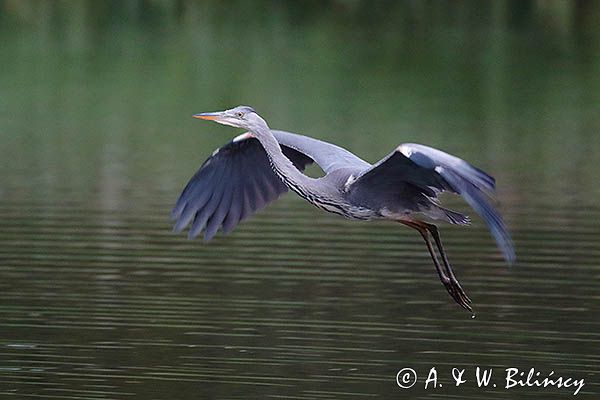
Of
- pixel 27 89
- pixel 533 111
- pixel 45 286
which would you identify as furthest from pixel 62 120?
pixel 45 286

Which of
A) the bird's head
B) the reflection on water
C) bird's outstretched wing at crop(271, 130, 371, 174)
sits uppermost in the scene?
the bird's head

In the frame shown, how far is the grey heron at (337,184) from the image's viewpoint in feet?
29.1

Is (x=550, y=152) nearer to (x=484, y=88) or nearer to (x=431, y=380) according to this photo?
(x=484, y=88)

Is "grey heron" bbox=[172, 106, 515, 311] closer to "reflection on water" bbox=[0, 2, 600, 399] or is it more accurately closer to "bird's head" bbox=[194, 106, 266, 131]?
"bird's head" bbox=[194, 106, 266, 131]

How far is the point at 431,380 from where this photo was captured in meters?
9.73

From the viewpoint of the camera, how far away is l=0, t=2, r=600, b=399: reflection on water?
33.5 ft

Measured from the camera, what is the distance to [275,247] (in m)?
14.9

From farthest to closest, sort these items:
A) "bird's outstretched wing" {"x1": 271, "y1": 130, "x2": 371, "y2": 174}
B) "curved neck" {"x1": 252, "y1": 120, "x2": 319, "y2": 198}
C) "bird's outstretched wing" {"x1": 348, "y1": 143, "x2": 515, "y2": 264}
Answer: "bird's outstretched wing" {"x1": 271, "y1": 130, "x2": 371, "y2": 174}
"curved neck" {"x1": 252, "y1": 120, "x2": 319, "y2": 198}
"bird's outstretched wing" {"x1": 348, "y1": 143, "x2": 515, "y2": 264}

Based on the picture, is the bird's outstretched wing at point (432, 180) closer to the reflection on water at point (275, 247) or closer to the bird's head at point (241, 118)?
the bird's head at point (241, 118)

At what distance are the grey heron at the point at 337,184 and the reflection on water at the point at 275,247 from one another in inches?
32.1

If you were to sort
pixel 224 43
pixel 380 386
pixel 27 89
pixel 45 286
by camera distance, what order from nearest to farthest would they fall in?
1. pixel 380 386
2. pixel 45 286
3. pixel 27 89
4. pixel 224 43

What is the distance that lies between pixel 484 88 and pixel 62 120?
903cm

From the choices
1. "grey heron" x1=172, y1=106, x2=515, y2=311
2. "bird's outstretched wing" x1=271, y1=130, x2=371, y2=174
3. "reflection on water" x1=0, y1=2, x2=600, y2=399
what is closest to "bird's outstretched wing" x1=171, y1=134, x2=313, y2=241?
"grey heron" x1=172, y1=106, x2=515, y2=311

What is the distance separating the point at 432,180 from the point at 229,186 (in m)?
2.17
